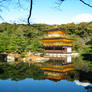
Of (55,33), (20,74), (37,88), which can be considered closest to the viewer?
(37,88)

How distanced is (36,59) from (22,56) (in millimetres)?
2418

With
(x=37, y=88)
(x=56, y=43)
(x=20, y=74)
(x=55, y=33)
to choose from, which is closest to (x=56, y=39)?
(x=56, y=43)

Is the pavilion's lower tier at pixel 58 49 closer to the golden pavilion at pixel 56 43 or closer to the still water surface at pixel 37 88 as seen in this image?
the golden pavilion at pixel 56 43

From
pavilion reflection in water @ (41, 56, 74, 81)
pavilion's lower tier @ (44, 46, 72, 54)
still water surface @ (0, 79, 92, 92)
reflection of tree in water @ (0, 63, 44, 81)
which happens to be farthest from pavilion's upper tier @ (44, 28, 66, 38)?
still water surface @ (0, 79, 92, 92)

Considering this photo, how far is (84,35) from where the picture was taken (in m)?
41.5

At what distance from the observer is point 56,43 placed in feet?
98.9

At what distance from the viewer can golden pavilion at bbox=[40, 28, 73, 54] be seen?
96.8 feet

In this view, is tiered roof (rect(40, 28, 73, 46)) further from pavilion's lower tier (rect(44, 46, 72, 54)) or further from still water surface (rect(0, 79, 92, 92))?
still water surface (rect(0, 79, 92, 92))

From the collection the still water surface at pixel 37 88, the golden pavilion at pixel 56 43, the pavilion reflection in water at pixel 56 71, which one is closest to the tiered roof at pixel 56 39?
the golden pavilion at pixel 56 43

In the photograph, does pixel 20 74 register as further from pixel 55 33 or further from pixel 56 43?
pixel 55 33

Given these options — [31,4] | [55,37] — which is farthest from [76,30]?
[31,4]

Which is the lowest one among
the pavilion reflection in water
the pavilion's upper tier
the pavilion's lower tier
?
the pavilion reflection in water

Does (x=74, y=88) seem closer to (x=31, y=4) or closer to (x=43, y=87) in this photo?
(x=43, y=87)

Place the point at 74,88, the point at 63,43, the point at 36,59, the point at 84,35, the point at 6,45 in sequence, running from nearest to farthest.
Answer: the point at 74,88
the point at 36,59
the point at 6,45
the point at 63,43
the point at 84,35
